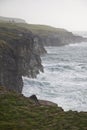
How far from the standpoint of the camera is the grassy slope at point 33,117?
70.7 feet

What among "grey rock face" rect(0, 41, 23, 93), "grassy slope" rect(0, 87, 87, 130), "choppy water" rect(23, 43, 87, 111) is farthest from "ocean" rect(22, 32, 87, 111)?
"grassy slope" rect(0, 87, 87, 130)

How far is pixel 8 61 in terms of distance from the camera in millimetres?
54406

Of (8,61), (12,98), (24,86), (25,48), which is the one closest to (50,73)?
(25,48)

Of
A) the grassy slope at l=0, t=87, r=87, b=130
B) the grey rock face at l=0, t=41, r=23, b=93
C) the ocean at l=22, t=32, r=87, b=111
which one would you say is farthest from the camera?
the grey rock face at l=0, t=41, r=23, b=93

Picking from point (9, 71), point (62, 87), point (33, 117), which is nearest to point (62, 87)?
point (62, 87)

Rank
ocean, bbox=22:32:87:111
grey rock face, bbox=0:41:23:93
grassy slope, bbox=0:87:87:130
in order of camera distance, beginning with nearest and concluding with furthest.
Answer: grassy slope, bbox=0:87:87:130, ocean, bbox=22:32:87:111, grey rock face, bbox=0:41:23:93

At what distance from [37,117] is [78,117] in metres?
3.33

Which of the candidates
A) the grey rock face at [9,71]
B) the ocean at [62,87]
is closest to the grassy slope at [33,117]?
the ocean at [62,87]

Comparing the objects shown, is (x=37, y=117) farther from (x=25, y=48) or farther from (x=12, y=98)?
(x=25, y=48)

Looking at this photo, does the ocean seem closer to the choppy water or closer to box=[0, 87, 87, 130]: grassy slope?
the choppy water

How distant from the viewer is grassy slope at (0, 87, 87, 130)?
2154 centimetres

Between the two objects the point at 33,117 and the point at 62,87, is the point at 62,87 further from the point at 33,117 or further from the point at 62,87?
the point at 33,117

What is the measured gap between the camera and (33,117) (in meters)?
24.3

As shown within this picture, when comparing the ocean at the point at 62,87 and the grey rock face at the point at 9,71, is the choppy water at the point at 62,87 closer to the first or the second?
the ocean at the point at 62,87
